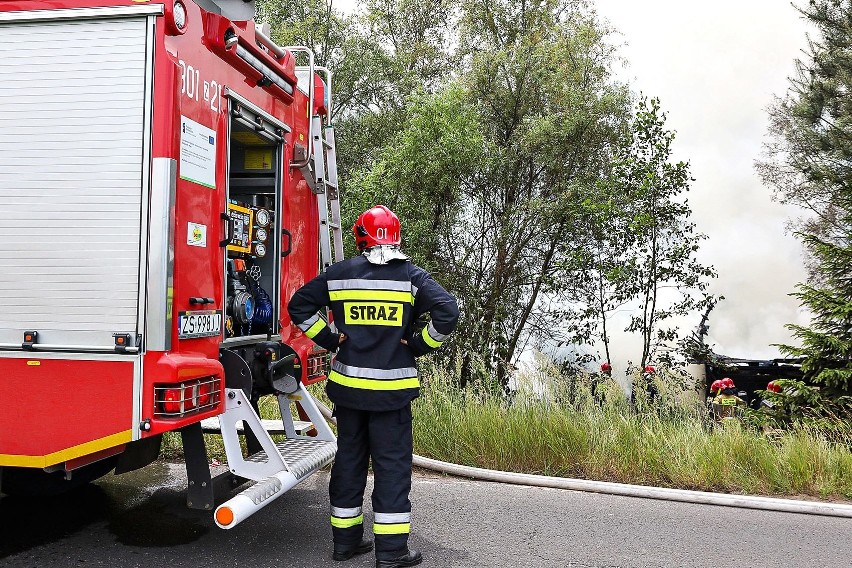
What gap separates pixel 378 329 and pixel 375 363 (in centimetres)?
19

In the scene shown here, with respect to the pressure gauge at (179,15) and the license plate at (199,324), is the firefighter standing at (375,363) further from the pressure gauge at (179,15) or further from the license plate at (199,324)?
the pressure gauge at (179,15)

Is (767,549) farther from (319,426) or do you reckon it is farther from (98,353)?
(98,353)

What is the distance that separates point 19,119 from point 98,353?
1265 mm

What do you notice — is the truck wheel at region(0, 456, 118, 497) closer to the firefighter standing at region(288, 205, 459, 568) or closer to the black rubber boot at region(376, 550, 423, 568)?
the firefighter standing at region(288, 205, 459, 568)

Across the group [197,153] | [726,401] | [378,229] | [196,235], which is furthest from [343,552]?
[726,401]

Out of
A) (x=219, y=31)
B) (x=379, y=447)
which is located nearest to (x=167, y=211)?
(x=219, y=31)

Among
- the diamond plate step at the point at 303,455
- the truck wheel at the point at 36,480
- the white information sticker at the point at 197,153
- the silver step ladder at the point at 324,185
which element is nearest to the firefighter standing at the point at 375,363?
the diamond plate step at the point at 303,455

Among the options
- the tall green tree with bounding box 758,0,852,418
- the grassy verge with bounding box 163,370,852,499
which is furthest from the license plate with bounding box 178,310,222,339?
the tall green tree with bounding box 758,0,852,418

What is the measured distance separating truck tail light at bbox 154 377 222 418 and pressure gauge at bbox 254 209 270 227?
4.22 feet

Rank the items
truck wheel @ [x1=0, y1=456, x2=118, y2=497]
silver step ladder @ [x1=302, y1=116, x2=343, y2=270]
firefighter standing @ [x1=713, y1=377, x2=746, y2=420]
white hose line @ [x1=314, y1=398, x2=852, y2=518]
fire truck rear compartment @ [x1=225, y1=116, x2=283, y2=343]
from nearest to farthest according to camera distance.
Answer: truck wheel @ [x1=0, y1=456, x2=118, y2=497], fire truck rear compartment @ [x1=225, y1=116, x2=283, y2=343], white hose line @ [x1=314, y1=398, x2=852, y2=518], silver step ladder @ [x1=302, y1=116, x2=343, y2=270], firefighter standing @ [x1=713, y1=377, x2=746, y2=420]

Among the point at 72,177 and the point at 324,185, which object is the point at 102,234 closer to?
the point at 72,177

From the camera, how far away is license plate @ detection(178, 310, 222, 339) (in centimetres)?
379

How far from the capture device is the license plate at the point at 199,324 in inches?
149

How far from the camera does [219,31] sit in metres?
4.23
